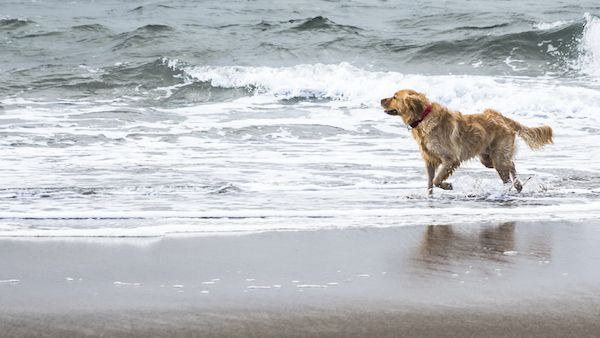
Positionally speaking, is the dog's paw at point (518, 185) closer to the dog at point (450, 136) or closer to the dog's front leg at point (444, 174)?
the dog at point (450, 136)

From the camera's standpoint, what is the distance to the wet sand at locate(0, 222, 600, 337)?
4.02 m

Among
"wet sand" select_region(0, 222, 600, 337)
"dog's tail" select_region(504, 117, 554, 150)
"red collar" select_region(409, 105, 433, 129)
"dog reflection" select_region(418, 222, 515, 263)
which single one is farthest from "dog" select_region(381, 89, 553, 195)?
"wet sand" select_region(0, 222, 600, 337)

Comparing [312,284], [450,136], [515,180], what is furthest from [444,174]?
[312,284]

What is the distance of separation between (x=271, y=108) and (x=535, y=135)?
6.80 meters

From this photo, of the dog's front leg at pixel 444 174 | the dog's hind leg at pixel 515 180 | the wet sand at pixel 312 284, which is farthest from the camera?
the dog's hind leg at pixel 515 180

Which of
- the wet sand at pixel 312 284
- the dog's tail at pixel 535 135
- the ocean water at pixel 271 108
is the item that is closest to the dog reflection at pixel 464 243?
the wet sand at pixel 312 284

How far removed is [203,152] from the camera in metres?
10.5

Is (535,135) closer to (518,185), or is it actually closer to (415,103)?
(518,185)

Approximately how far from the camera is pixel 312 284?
4.70 m

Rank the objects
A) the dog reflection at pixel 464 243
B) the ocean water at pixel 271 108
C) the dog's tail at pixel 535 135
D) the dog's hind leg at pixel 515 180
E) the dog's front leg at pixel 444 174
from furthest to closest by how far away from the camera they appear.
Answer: the dog's tail at pixel 535 135 < the dog's hind leg at pixel 515 180 < the dog's front leg at pixel 444 174 < the ocean water at pixel 271 108 < the dog reflection at pixel 464 243

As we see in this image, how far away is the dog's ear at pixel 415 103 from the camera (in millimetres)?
7891

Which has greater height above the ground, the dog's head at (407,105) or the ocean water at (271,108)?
the dog's head at (407,105)

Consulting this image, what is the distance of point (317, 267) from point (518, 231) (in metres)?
1.68

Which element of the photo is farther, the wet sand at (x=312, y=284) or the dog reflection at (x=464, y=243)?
the dog reflection at (x=464, y=243)
